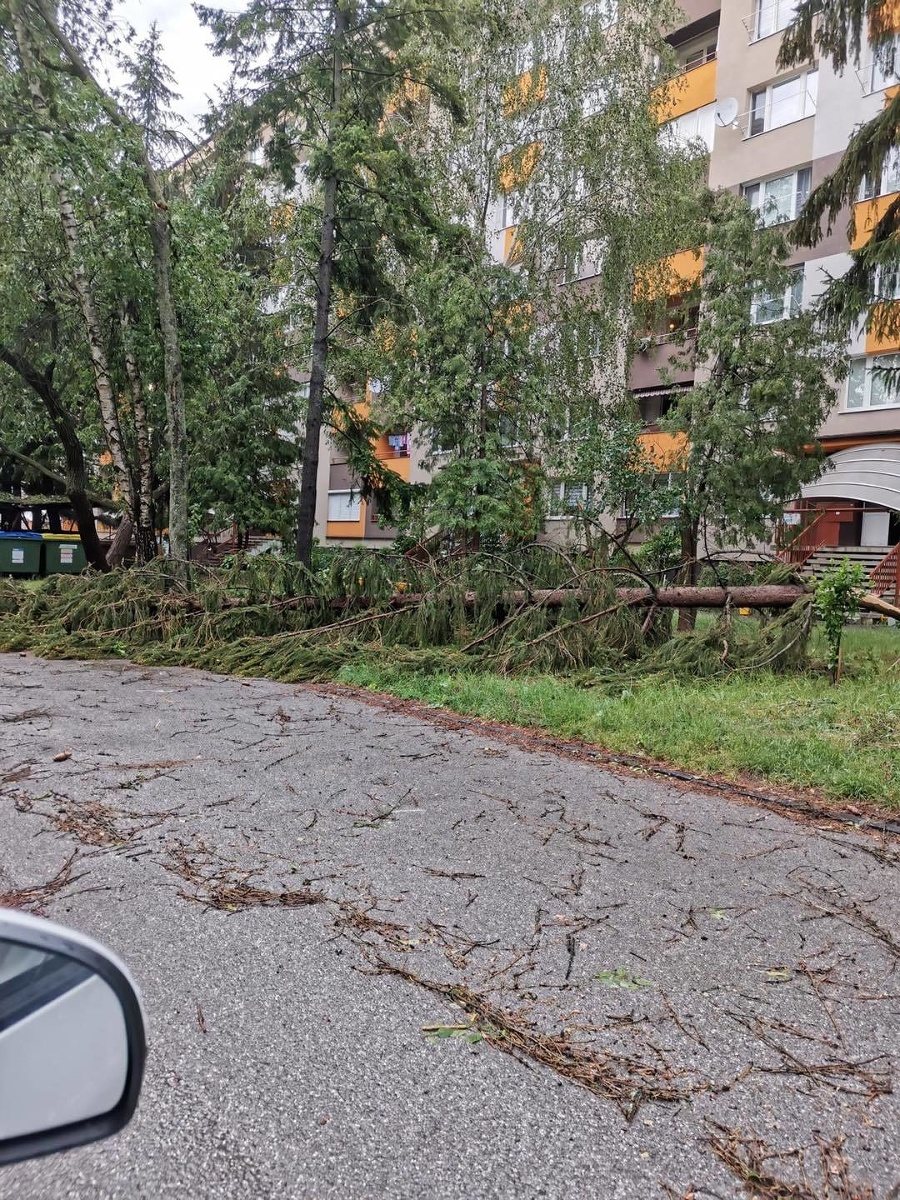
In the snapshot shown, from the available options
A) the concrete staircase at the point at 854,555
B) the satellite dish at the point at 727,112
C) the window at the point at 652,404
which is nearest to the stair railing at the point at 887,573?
the concrete staircase at the point at 854,555

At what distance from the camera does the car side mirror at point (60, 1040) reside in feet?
2.88

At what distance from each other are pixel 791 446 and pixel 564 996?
582 inches

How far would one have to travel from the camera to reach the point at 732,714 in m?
6.55

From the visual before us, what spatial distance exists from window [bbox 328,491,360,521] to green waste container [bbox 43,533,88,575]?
1068 centimetres

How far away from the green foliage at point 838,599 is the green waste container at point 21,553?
2705cm

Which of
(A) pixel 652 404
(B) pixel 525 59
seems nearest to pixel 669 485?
(B) pixel 525 59

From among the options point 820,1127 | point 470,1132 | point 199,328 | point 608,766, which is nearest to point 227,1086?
point 470,1132

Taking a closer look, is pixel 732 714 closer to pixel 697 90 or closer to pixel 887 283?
pixel 887 283

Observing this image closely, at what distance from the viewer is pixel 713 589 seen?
9.35 metres

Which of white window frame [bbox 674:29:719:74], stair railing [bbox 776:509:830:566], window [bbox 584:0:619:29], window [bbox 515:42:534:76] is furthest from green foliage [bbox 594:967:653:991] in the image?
white window frame [bbox 674:29:719:74]

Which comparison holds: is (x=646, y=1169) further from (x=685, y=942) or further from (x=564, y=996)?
(x=685, y=942)

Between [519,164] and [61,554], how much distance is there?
20177mm

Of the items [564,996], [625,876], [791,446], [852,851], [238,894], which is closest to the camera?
[564,996]

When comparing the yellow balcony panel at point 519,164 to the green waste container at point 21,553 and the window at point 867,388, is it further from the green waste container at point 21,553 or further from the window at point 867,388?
the green waste container at point 21,553
